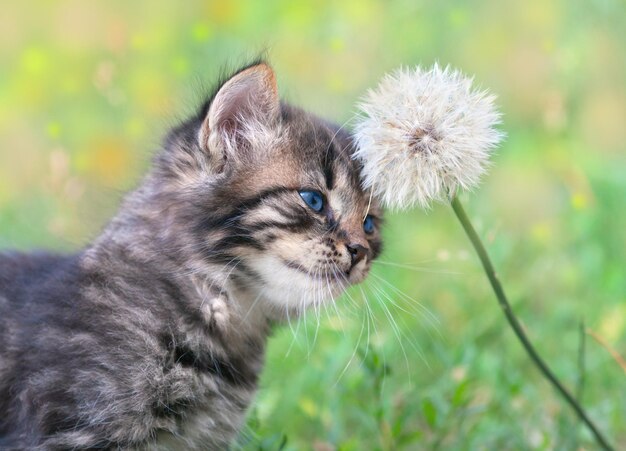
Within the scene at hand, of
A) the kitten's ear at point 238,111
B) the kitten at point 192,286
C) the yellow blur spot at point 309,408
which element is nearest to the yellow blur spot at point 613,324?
the yellow blur spot at point 309,408

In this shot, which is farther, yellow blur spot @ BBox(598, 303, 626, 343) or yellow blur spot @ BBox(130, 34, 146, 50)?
yellow blur spot @ BBox(130, 34, 146, 50)

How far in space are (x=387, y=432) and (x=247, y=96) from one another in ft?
4.56

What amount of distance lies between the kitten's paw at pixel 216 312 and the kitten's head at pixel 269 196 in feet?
0.31

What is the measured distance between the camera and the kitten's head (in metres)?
2.91

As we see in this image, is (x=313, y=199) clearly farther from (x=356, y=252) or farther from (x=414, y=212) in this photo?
(x=414, y=212)

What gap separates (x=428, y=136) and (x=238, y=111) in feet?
2.60

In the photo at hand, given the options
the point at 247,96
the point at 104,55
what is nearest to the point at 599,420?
the point at 247,96

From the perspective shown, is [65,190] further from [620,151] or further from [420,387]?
[620,151]

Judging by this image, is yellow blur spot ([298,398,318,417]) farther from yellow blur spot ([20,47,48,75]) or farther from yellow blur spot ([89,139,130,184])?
yellow blur spot ([20,47,48,75])

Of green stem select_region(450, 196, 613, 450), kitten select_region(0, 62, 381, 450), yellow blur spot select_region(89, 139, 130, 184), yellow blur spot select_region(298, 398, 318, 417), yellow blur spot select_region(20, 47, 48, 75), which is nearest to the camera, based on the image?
green stem select_region(450, 196, 613, 450)

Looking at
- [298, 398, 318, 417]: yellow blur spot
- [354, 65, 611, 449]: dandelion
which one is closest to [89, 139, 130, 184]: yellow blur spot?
[298, 398, 318, 417]: yellow blur spot

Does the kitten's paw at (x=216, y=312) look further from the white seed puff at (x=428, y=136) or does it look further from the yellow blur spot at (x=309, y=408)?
the yellow blur spot at (x=309, y=408)

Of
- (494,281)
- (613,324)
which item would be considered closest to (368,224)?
(494,281)

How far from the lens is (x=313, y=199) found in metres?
3.00
